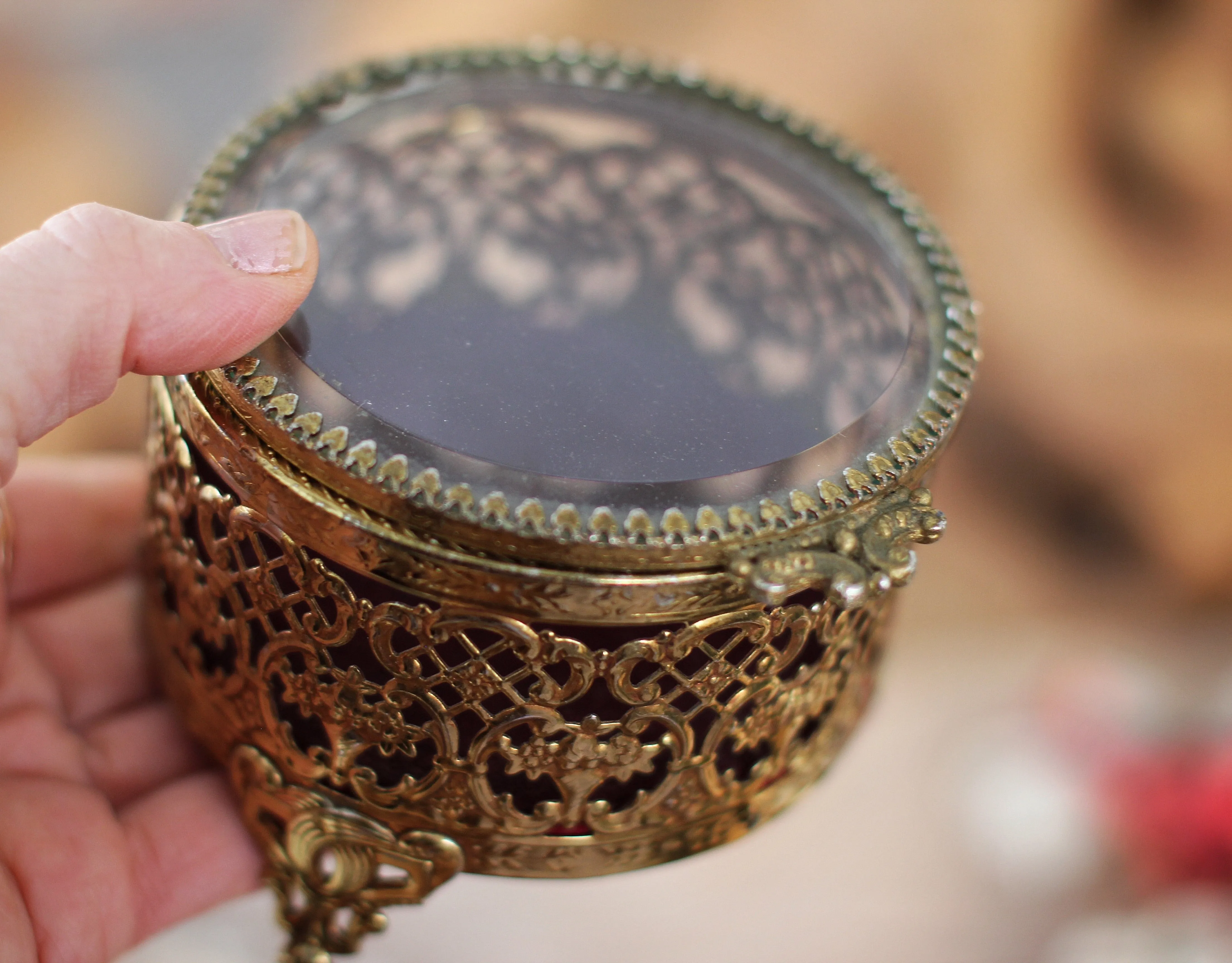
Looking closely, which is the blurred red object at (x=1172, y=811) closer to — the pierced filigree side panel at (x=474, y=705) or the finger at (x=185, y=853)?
the pierced filigree side panel at (x=474, y=705)

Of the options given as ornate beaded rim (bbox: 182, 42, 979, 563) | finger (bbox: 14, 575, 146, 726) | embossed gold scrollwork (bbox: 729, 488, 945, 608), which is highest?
ornate beaded rim (bbox: 182, 42, 979, 563)

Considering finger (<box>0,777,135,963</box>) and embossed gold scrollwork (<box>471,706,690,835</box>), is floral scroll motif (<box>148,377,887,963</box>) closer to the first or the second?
embossed gold scrollwork (<box>471,706,690,835</box>)

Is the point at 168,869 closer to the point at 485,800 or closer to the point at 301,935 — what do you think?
the point at 301,935

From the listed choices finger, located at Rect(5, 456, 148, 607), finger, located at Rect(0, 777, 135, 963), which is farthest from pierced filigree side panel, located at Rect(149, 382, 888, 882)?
finger, located at Rect(5, 456, 148, 607)

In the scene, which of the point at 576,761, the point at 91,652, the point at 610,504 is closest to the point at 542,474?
the point at 610,504

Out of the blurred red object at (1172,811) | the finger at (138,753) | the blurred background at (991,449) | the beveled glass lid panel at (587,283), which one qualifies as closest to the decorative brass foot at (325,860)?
the finger at (138,753)

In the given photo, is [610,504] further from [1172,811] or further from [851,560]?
[1172,811]
